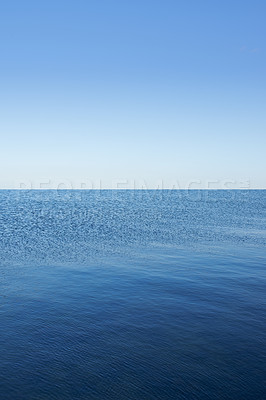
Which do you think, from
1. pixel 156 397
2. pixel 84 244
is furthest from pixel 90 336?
pixel 84 244

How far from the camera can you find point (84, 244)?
3878 cm

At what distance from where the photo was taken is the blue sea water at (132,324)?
12.1m

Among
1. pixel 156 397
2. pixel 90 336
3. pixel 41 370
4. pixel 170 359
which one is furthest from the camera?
pixel 90 336

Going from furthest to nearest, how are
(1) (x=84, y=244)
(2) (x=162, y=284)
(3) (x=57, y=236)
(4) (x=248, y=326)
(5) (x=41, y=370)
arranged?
(3) (x=57, y=236)
(1) (x=84, y=244)
(2) (x=162, y=284)
(4) (x=248, y=326)
(5) (x=41, y=370)

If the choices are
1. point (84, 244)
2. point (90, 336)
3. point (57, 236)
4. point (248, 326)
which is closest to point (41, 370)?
point (90, 336)

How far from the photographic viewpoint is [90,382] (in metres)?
12.1

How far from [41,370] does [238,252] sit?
90.0 feet

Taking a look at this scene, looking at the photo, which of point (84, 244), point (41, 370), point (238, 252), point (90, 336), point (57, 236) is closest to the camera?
point (41, 370)

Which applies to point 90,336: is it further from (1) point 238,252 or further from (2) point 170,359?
(1) point 238,252

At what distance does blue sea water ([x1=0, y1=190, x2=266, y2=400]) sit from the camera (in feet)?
39.6

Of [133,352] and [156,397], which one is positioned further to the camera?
[133,352]

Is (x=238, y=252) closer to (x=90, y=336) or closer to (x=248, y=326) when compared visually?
(x=248, y=326)

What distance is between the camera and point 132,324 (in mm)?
17125

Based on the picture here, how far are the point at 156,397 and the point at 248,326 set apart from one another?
A: 25.8ft
